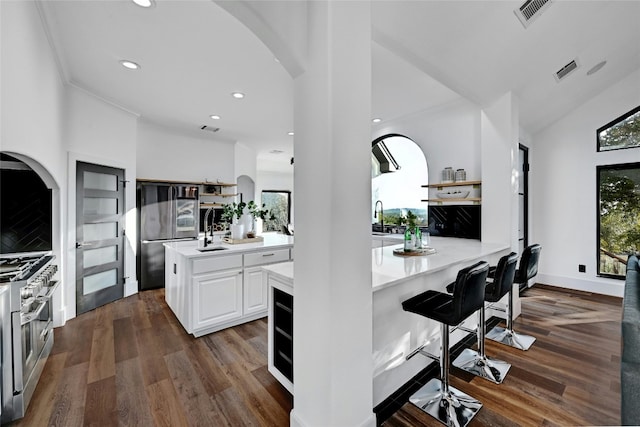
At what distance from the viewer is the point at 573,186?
4.62 metres

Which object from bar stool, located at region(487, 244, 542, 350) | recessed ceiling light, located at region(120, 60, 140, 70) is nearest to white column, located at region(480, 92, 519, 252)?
bar stool, located at region(487, 244, 542, 350)

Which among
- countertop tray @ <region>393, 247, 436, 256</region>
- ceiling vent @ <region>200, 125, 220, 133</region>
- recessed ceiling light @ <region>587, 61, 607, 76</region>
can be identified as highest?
recessed ceiling light @ <region>587, 61, 607, 76</region>

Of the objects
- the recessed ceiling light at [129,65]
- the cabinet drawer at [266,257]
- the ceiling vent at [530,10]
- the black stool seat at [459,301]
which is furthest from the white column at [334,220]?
the recessed ceiling light at [129,65]

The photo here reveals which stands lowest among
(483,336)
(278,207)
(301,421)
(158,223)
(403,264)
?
(301,421)

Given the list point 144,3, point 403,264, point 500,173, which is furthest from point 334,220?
point 500,173

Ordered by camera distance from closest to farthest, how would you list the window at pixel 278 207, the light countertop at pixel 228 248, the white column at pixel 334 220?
the white column at pixel 334 220, the light countertop at pixel 228 248, the window at pixel 278 207

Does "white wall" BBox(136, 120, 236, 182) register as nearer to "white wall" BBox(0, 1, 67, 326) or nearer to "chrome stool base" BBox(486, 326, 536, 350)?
"white wall" BBox(0, 1, 67, 326)

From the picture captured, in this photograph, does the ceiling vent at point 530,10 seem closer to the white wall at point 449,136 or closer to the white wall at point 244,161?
the white wall at point 449,136

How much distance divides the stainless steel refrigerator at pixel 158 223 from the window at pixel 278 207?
11.9 feet

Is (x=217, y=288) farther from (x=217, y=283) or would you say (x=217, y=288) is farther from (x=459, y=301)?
(x=459, y=301)

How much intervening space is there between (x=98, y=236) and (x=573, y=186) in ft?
23.8

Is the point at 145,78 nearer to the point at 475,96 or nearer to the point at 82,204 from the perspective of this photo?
the point at 82,204

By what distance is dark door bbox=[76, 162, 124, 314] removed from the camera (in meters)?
3.59

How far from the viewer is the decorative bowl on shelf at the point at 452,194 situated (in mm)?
4047
